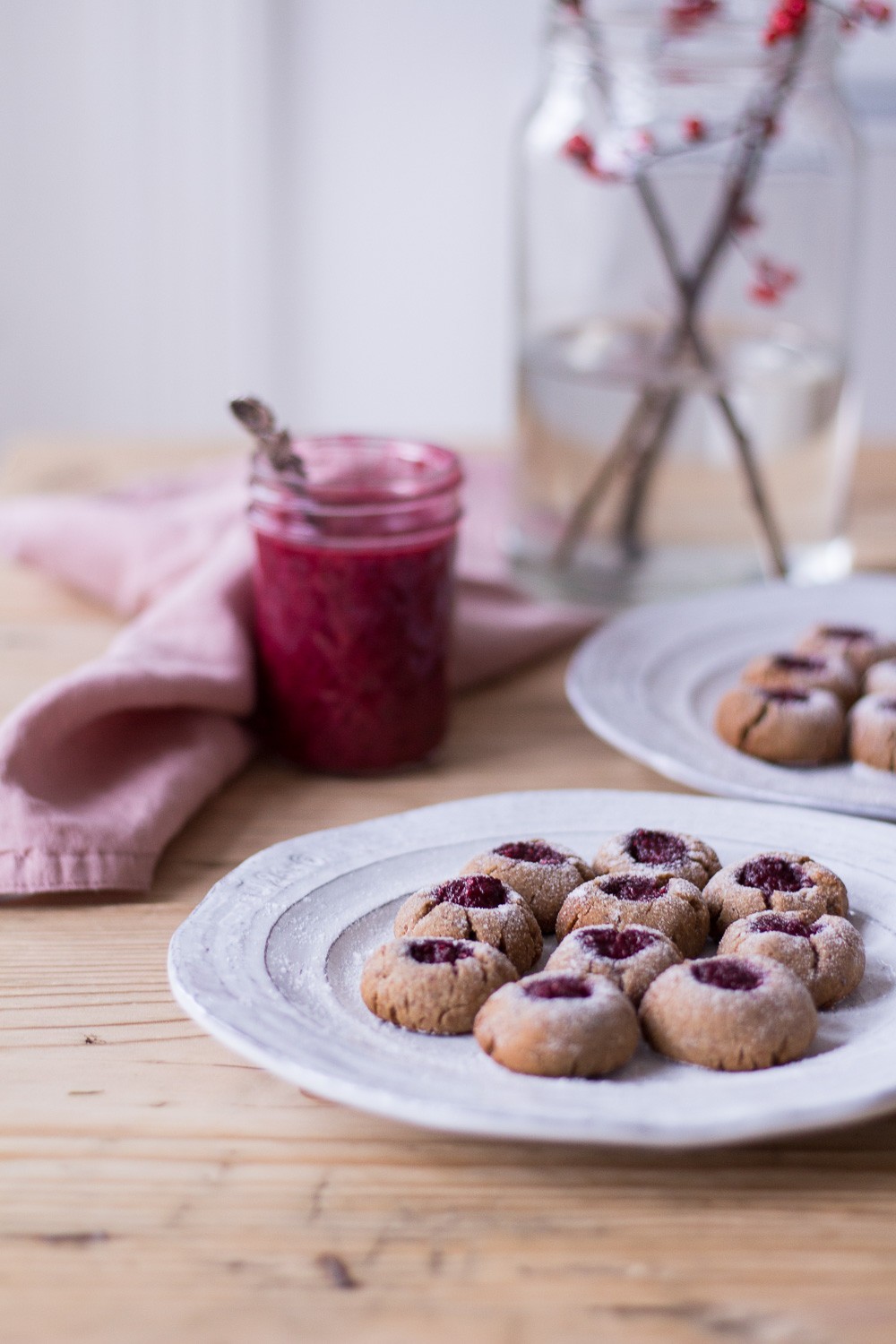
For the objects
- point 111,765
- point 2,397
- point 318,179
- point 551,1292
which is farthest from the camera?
point 2,397

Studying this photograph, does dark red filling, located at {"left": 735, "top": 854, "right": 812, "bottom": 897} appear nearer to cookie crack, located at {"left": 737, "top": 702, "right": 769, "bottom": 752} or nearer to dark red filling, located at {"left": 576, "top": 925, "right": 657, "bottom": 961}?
dark red filling, located at {"left": 576, "top": 925, "right": 657, "bottom": 961}

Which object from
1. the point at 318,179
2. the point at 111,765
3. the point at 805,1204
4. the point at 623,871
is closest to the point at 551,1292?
the point at 805,1204

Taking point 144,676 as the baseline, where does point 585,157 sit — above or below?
above

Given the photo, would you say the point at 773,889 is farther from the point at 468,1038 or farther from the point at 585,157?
the point at 585,157

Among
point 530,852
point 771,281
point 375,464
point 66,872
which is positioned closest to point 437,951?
point 530,852

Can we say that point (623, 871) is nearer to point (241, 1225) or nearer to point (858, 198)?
point (241, 1225)

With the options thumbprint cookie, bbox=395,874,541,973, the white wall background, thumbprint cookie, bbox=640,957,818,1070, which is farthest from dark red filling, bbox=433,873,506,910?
the white wall background

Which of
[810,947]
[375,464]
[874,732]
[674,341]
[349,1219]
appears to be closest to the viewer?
[349,1219]
